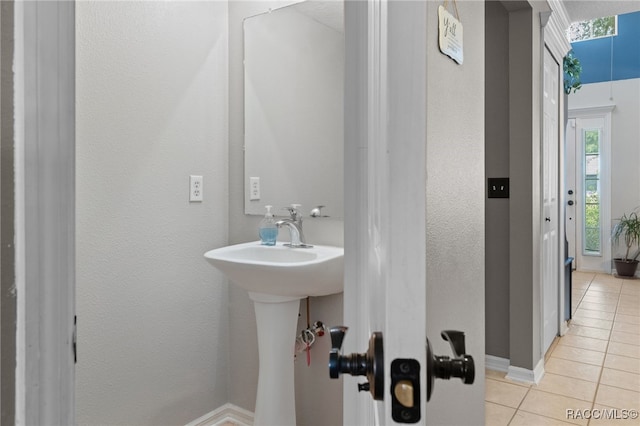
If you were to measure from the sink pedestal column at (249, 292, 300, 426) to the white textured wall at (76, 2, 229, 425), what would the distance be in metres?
0.41

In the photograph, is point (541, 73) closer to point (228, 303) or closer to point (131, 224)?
point (228, 303)

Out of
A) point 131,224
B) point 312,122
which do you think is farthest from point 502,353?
point 131,224

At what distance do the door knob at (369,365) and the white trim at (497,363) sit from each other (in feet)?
8.35

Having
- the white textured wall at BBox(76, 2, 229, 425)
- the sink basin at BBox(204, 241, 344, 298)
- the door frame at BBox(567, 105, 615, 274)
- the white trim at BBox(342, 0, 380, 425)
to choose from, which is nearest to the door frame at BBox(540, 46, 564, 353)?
the sink basin at BBox(204, 241, 344, 298)

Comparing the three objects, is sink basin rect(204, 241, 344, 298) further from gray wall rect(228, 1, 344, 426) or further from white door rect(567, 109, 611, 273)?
white door rect(567, 109, 611, 273)

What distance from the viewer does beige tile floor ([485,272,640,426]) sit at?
2117 millimetres

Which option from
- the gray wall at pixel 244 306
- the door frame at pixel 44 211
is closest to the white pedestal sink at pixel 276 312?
the gray wall at pixel 244 306

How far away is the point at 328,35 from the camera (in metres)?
1.79

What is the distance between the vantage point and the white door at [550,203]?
271 cm

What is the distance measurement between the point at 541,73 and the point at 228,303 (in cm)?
222

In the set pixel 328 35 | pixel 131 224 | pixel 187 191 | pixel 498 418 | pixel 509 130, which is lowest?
pixel 498 418

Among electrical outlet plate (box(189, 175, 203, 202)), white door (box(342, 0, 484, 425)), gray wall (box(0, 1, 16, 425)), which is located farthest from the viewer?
electrical outlet plate (box(189, 175, 203, 202))
